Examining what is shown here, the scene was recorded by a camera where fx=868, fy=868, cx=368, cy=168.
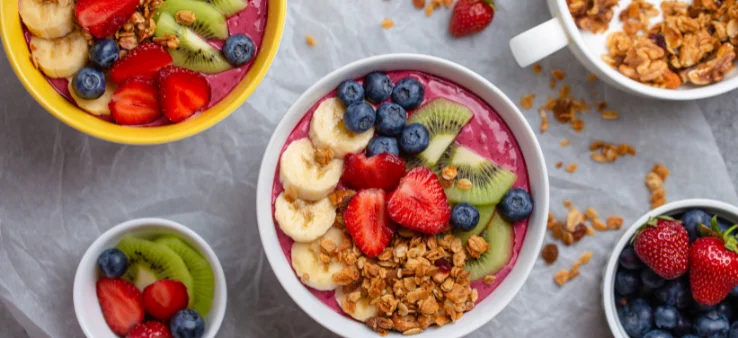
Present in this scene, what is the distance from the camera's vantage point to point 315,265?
70.7 inches

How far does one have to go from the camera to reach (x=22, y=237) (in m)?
2.08

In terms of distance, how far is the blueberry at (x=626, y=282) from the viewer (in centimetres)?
201

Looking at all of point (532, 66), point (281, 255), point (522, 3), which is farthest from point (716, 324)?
point (281, 255)

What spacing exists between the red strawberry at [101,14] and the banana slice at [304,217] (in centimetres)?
48

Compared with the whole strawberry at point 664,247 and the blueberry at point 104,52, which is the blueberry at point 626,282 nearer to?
the whole strawberry at point 664,247

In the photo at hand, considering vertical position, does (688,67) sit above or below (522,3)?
below

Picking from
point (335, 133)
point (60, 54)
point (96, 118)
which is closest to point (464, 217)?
point (335, 133)

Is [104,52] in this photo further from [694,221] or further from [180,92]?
[694,221]

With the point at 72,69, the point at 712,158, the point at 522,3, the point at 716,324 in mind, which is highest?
the point at 72,69

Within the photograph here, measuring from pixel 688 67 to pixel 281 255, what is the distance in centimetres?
102

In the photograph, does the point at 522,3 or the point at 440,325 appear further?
the point at 522,3

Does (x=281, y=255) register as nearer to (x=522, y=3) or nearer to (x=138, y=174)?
(x=138, y=174)

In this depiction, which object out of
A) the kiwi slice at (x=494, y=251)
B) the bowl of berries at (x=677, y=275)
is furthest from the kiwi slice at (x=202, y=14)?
the bowl of berries at (x=677, y=275)

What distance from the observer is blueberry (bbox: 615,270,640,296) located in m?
2.01
